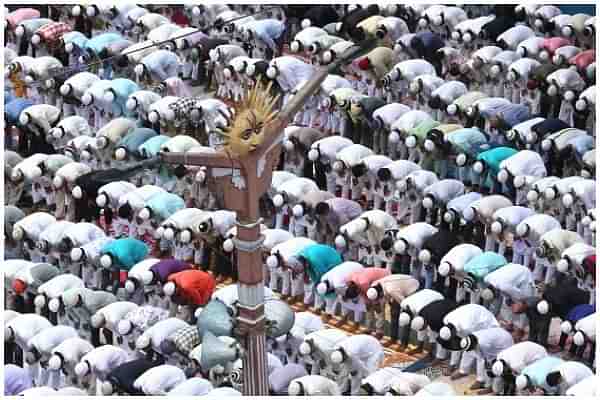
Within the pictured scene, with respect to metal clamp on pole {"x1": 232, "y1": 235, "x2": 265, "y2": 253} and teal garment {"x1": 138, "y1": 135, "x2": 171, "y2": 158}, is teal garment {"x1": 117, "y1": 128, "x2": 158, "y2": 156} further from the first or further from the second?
metal clamp on pole {"x1": 232, "y1": 235, "x2": 265, "y2": 253}

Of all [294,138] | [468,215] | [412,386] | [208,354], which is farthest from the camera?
[294,138]

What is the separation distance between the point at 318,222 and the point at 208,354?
984 cm

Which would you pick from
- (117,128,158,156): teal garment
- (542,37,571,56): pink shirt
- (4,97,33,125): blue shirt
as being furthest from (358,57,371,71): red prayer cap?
(4,97,33,125): blue shirt

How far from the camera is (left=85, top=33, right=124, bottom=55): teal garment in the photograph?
141ft

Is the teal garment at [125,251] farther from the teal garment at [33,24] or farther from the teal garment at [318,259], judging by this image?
the teal garment at [33,24]

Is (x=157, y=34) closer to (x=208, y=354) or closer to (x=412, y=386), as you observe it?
(x=412, y=386)

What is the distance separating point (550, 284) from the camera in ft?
114

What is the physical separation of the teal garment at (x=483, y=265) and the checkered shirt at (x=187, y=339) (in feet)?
16.3

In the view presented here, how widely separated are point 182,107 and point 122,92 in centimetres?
140

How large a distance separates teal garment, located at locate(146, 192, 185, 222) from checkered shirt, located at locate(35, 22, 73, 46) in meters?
8.44

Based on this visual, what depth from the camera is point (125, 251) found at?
34.8 m

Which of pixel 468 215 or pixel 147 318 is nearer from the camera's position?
pixel 147 318

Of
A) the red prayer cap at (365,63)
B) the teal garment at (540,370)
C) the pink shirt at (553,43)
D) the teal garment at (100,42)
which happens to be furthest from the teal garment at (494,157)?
the teal garment at (100,42)

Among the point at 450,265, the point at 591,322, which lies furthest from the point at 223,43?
the point at 591,322
